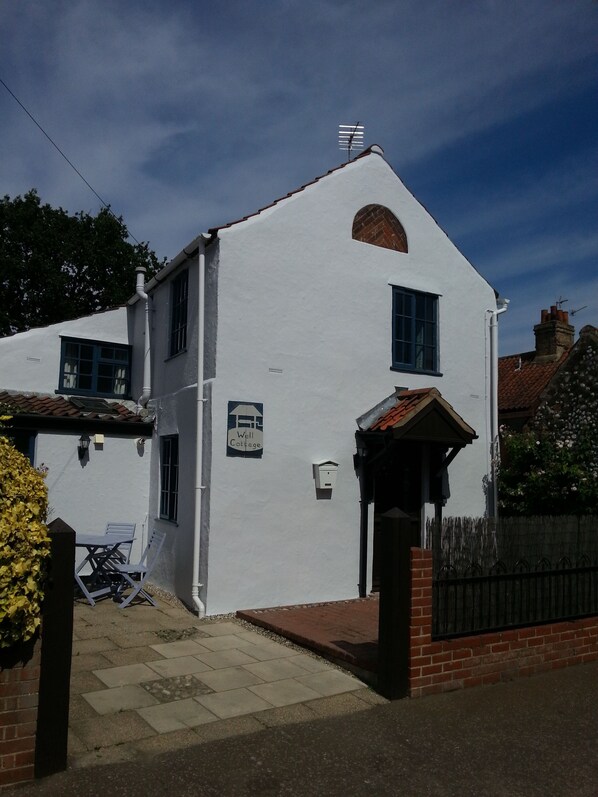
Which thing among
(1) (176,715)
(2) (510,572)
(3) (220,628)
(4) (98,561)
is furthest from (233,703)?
(4) (98,561)

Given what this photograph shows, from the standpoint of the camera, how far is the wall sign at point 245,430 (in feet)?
29.0

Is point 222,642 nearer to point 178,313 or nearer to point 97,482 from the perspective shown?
point 97,482

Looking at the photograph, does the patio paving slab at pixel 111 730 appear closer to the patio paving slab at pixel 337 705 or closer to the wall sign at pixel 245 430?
the patio paving slab at pixel 337 705

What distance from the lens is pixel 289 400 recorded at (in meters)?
9.41

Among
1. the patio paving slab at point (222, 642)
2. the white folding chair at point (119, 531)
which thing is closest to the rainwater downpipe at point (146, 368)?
the white folding chair at point (119, 531)

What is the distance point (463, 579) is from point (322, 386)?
13.4 ft

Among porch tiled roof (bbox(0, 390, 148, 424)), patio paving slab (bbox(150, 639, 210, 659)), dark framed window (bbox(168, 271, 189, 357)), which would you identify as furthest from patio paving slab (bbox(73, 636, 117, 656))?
dark framed window (bbox(168, 271, 189, 357))

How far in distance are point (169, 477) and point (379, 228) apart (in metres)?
5.09

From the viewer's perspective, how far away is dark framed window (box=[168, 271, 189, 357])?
33.7ft

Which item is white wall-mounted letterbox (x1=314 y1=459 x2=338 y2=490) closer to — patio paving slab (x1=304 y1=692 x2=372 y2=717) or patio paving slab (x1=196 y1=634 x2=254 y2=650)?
patio paving slab (x1=196 y1=634 x2=254 y2=650)

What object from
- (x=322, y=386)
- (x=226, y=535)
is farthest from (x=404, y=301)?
(x=226, y=535)

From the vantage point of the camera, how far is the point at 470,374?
459 inches

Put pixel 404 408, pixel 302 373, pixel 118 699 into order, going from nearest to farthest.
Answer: pixel 118 699 → pixel 302 373 → pixel 404 408

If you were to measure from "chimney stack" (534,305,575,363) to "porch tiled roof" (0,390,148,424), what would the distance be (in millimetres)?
10335
